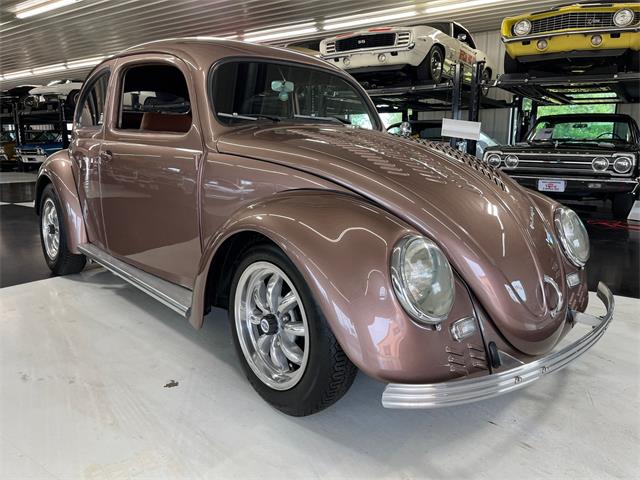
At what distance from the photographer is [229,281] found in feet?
7.07

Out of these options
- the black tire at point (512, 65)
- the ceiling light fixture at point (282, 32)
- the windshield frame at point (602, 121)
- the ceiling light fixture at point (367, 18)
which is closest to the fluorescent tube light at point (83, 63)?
the ceiling light fixture at point (282, 32)

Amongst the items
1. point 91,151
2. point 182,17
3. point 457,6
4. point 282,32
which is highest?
point 182,17

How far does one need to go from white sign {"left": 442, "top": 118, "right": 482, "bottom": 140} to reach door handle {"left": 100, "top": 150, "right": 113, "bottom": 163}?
2.39 m

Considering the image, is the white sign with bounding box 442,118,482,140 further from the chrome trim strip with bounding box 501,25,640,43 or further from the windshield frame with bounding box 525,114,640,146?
the windshield frame with bounding box 525,114,640,146

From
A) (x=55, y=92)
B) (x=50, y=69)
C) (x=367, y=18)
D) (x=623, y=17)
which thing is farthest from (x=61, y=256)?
(x=50, y=69)

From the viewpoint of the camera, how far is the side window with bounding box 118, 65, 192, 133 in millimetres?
2670

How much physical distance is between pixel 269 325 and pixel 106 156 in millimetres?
1683

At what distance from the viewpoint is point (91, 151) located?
305 cm

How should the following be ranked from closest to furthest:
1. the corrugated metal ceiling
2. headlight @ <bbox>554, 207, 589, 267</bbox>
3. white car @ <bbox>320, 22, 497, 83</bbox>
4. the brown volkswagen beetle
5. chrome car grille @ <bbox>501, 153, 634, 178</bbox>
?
the brown volkswagen beetle, headlight @ <bbox>554, 207, 589, 267</bbox>, chrome car grille @ <bbox>501, 153, 634, 178</bbox>, white car @ <bbox>320, 22, 497, 83</bbox>, the corrugated metal ceiling

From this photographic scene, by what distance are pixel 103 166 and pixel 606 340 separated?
3050 millimetres

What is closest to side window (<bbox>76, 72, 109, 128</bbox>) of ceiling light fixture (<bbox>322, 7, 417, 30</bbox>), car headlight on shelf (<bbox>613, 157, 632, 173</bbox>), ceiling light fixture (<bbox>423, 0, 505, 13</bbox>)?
car headlight on shelf (<bbox>613, 157, 632, 173</bbox>)

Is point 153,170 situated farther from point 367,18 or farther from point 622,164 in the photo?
point 367,18

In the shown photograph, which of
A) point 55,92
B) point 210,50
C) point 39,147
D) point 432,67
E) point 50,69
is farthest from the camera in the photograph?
point 50,69

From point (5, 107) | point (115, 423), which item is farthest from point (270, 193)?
point (5, 107)
